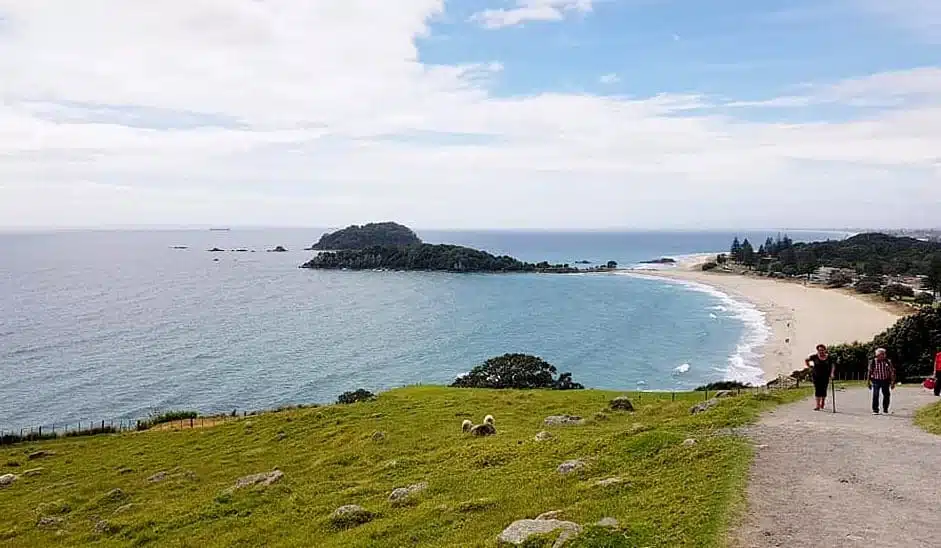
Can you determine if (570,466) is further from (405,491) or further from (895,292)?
(895,292)

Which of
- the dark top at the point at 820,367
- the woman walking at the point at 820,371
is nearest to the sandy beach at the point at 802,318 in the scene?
the woman walking at the point at 820,371

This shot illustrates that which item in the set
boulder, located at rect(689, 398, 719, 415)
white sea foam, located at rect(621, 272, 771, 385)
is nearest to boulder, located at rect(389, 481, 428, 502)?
boulder, located at rect(689, 398, 719, 415)

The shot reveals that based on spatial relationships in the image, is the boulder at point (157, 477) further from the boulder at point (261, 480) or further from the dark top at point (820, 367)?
the dark top at point (820, 367)

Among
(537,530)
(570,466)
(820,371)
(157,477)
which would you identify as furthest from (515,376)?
(537,530)

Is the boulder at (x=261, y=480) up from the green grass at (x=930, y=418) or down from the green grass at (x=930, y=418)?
down

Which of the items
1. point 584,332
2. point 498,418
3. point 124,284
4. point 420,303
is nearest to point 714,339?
point 584,332

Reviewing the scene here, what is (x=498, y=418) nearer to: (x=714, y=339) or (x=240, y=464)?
(x=240, y=464)
